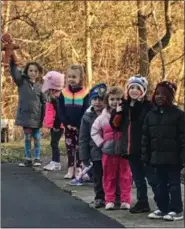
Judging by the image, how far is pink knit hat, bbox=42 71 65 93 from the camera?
1007cm

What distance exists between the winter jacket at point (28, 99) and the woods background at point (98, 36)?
348 inches

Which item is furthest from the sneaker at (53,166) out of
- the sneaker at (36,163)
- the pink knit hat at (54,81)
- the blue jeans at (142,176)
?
the blue jeans at (142,176)

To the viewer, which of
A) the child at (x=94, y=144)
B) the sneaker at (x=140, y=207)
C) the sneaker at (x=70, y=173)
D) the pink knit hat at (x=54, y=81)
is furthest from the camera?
the pink knit hat at (x=54, y=81)

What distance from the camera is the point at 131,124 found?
7.15 m

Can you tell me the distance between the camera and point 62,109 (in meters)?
9.20

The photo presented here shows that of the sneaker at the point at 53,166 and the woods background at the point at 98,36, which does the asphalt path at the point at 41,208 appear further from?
the woods background at the point at 98,36

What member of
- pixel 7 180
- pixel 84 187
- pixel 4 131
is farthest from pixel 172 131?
pixel 4 131

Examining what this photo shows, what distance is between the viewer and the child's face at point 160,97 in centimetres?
685

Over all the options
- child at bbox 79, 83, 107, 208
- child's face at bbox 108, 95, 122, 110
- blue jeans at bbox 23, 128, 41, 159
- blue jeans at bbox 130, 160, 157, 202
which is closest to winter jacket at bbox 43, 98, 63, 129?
blue jeans at bbox 23, 128, 41, 159

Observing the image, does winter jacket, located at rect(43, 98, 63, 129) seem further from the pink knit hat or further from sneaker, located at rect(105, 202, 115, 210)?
sneaker, located at rect(105, 202, 115, 210)

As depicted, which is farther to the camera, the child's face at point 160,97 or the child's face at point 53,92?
the child's face at point 53,92

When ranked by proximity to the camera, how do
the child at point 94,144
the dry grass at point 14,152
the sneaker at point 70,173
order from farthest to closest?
the dry grass at point 14,152
the sneaker at point 70,173
the child at point 94,144

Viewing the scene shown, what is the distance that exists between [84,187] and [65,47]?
41.7ft

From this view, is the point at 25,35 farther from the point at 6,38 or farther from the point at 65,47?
the point at 6,38
